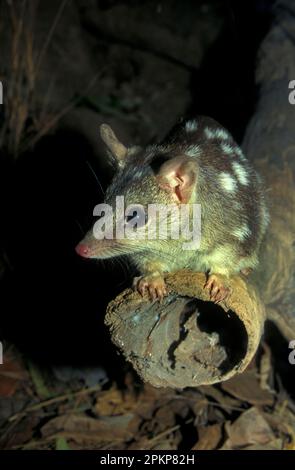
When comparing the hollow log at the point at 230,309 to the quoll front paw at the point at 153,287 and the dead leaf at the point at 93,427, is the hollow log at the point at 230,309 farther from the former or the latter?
the dead leaf at the point at 93,427

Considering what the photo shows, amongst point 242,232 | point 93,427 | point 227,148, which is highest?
point 227,148

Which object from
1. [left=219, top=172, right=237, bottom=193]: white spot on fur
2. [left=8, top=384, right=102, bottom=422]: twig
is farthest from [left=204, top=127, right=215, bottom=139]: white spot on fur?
[left=8, top=384, right=102, bottom=422]: twig

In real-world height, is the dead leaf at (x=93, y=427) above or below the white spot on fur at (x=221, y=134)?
below

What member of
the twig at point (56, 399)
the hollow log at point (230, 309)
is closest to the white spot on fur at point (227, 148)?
the hollow log at point (230, 309)

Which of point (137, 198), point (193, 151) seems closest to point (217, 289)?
point (137, 198)

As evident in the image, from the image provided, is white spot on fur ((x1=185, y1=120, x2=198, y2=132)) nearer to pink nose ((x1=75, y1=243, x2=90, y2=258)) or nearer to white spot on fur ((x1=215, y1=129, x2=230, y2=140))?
white spot on fur ((x1=215, y1=129, x2=230, y2=140))

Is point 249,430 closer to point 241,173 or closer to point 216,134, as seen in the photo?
point 241,173
